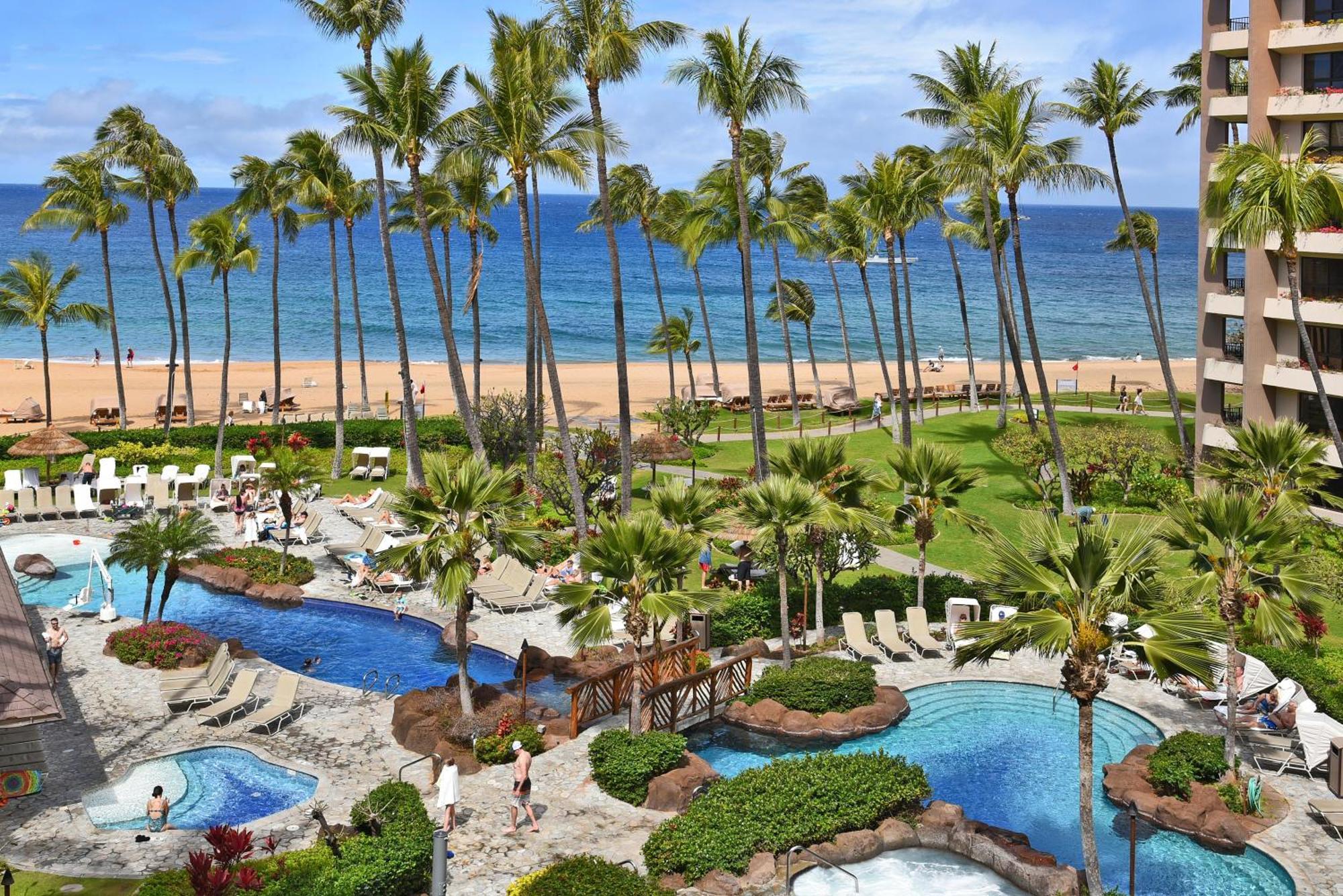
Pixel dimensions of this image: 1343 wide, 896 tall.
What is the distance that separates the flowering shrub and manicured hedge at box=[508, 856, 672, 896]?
11920 millimetres

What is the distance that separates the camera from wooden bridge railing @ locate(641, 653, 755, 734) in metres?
21.0

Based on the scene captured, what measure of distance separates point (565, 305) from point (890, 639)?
114561mm

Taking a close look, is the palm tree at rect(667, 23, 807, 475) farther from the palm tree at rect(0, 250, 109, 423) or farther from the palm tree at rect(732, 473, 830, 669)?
the palm tree at rect(0, 250, 109, 423)

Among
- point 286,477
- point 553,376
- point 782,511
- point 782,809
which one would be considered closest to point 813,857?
point 782,809

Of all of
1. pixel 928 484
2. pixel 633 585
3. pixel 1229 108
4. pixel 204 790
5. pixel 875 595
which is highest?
pixel 1229 108

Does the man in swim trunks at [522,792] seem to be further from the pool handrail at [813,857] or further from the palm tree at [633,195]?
the palm tree at [633,195]

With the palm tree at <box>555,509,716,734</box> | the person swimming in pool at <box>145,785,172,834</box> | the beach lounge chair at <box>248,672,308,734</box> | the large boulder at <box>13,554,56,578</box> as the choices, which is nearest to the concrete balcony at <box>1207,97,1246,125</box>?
the palm tree at <box>555,509,716,734</box>

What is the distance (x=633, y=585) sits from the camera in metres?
19.9

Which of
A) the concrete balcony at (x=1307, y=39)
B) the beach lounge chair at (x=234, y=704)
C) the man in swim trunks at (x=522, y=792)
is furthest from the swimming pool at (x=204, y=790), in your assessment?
the concrete balcony at (x=1307, y=39)

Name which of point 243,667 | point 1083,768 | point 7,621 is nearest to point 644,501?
point 243,667

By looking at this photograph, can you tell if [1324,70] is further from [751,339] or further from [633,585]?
[633,585]

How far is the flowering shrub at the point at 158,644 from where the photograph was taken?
80.4ft

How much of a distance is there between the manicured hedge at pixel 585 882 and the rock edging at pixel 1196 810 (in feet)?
26.4

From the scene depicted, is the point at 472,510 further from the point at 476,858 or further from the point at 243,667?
the point at 243,667
